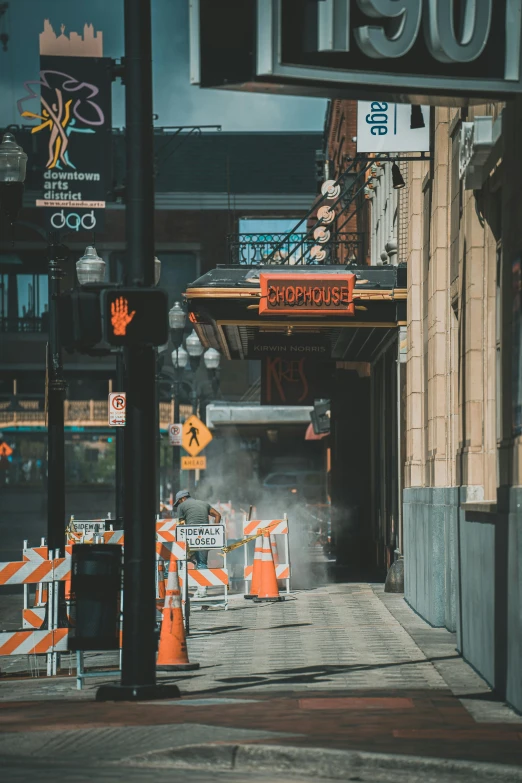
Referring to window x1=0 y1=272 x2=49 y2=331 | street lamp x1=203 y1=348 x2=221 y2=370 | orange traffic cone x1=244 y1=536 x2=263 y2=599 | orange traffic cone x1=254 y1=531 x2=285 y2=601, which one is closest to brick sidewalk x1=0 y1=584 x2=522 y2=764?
orange traffic cone x1=254 y1=531 x2=285 y2=601

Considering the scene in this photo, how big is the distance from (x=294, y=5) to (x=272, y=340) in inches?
690

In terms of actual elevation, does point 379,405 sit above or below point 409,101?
below

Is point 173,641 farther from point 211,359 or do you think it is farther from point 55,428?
point 211,359

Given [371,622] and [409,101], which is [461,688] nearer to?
[409,101]

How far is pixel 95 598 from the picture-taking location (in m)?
12.0

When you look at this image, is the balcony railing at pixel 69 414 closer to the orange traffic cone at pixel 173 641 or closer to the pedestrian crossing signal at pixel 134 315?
the orange traffic cone at pixel 173 641

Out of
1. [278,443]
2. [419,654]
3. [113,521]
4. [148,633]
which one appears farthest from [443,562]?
[278,443]

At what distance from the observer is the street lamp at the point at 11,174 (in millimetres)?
17094

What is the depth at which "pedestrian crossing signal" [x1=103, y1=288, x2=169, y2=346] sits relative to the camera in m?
11.4

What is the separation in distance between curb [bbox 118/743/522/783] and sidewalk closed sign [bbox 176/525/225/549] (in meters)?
10.5

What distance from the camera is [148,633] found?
11398mm

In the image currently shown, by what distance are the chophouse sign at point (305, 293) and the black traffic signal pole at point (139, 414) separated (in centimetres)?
910

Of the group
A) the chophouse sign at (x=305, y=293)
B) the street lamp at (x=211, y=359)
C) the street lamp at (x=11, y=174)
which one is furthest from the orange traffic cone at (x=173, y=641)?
the street lamp at (x=211, y=359)

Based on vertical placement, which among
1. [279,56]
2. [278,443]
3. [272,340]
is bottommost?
[278,443]
